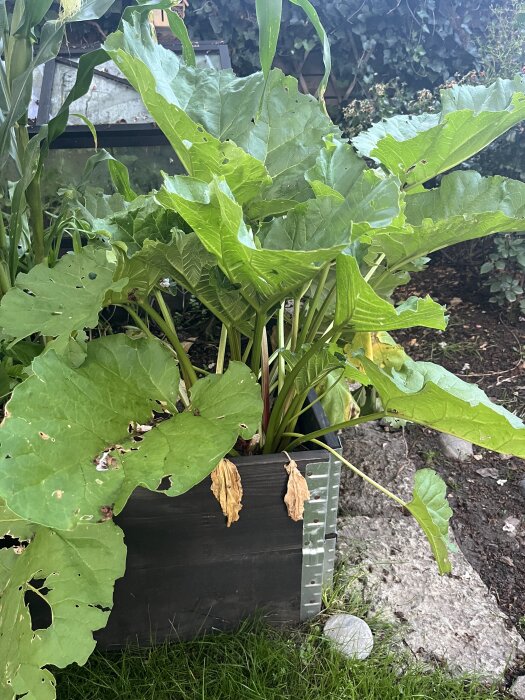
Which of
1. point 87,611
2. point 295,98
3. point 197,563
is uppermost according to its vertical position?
point 295,98

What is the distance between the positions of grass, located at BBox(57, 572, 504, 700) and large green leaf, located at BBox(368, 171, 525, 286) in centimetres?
71

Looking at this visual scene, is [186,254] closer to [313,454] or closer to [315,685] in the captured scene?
[313,454]

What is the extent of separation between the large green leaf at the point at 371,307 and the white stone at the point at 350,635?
2.08 feet

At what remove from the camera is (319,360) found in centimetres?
93

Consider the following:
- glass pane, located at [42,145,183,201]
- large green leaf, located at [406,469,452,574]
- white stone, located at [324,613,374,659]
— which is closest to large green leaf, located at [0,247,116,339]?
large green leaf, located at [406,469,452,574]

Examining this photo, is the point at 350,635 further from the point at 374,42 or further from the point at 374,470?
the point at 374,42

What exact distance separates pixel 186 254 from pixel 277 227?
0.13 meters

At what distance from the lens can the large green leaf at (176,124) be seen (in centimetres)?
78

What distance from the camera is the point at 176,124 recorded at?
0.84 meters

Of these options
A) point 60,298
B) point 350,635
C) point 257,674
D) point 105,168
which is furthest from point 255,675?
point 105,168

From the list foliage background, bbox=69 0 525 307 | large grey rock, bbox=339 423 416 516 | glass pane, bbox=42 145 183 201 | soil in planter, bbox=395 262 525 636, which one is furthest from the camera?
foliage background, bbox=69 0 525 307

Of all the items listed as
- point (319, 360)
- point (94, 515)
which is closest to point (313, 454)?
point (319, 360)

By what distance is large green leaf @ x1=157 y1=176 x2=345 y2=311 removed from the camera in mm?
667

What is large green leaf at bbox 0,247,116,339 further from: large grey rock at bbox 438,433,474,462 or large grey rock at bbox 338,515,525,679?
large grey rock at bbox 438,433,474,462
